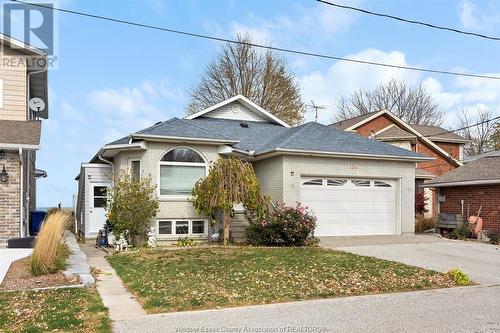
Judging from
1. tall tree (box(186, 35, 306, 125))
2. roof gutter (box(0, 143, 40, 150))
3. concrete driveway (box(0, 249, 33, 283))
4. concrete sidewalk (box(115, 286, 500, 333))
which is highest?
tall tree (box(186, 35, 306, 125))

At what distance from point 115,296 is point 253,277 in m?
2.68

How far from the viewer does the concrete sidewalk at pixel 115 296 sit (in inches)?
267

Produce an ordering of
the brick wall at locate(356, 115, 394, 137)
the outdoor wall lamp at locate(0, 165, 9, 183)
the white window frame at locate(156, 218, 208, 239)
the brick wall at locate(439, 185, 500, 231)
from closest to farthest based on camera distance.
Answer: the outdoor wall lamp at locate(0, 165, 9, 183) < the white window frame at locate(156, 218, 208, 239) < the brick wall at locate(439, 185, 500, 231) < the brick wall at locate(356, 115, 394, 137)

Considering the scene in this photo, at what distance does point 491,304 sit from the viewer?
7559mm

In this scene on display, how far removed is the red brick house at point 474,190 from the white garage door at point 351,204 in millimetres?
3069

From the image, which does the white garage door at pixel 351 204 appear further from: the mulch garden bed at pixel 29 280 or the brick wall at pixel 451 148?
the brick wall at pixel 451 148

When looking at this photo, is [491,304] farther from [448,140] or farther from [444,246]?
[448,140]

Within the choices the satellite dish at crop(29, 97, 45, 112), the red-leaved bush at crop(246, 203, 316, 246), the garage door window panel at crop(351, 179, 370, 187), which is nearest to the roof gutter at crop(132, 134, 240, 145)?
the red-leaved bush at crop(246, 203, 316, 246)

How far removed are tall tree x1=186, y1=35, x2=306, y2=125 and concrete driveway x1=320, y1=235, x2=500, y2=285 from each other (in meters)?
22.3

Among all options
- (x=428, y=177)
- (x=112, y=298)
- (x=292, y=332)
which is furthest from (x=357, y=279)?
(x=428, y=177)

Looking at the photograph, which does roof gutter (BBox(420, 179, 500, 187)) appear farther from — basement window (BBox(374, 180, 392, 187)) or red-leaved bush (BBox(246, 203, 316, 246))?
red-leaved bush (BBox(246, 203, 316, 246))

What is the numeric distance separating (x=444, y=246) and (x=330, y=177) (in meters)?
4.28

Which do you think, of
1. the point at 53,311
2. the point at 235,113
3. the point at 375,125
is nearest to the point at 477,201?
the point at 235,113

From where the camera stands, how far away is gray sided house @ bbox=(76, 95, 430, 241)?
15586 mm
